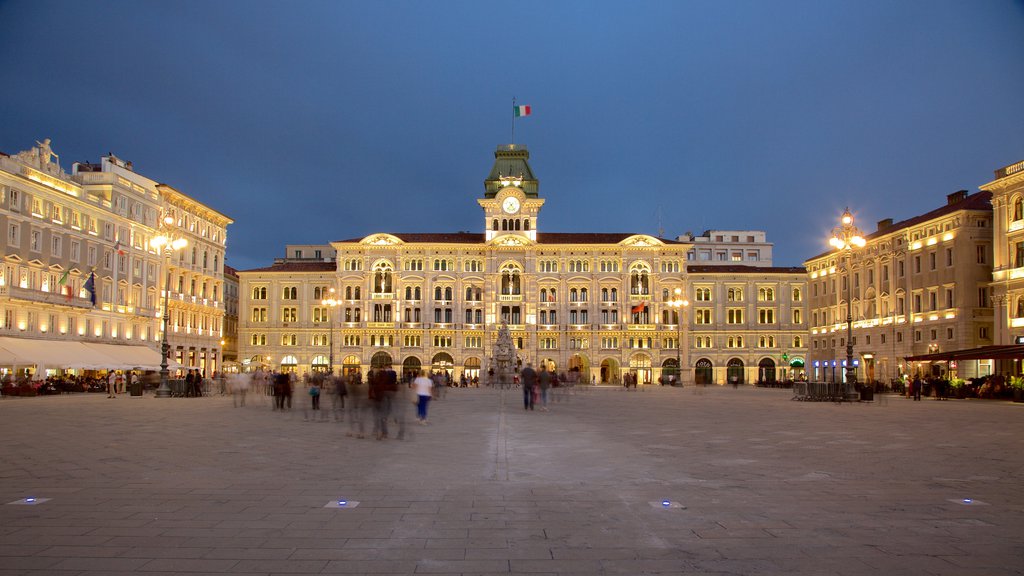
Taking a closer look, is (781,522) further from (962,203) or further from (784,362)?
(784,362)

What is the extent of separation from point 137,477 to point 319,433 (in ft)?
26.1

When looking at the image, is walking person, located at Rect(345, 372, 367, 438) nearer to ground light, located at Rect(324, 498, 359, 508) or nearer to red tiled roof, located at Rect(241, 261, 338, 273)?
ground light, located at Rect(324, 498, 359, 508)

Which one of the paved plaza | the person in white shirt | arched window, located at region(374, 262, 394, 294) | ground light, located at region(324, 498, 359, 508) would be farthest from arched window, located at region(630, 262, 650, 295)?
ground light, located at region(324, 498, 359, 508)

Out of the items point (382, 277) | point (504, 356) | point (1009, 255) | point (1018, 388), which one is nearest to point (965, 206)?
point (1009, 255)

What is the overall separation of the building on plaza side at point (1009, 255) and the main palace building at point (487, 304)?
4047cm

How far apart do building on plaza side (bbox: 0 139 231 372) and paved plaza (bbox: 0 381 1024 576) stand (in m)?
34.4

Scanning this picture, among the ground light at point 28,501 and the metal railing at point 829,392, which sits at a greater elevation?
the ground light at point 28,501

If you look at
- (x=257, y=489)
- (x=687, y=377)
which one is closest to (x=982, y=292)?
(x=687, y=377)

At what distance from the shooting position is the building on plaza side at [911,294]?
54.1 m

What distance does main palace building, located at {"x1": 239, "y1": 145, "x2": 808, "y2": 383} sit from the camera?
88562 mm

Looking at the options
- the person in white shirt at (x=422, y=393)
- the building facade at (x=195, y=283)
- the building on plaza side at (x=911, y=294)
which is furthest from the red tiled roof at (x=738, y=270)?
the person in white shirt at (x=422, y=393)

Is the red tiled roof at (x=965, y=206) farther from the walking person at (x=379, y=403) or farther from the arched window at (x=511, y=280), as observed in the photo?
the walking person at (x=379, y=403)

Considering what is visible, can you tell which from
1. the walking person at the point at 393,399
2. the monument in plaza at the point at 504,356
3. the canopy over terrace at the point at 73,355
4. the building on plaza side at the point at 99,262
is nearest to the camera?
the walking person at the point at 393,399

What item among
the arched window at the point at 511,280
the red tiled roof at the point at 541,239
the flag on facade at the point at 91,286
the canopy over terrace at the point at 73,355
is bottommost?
the canopy over terrace at the point at 73,355
